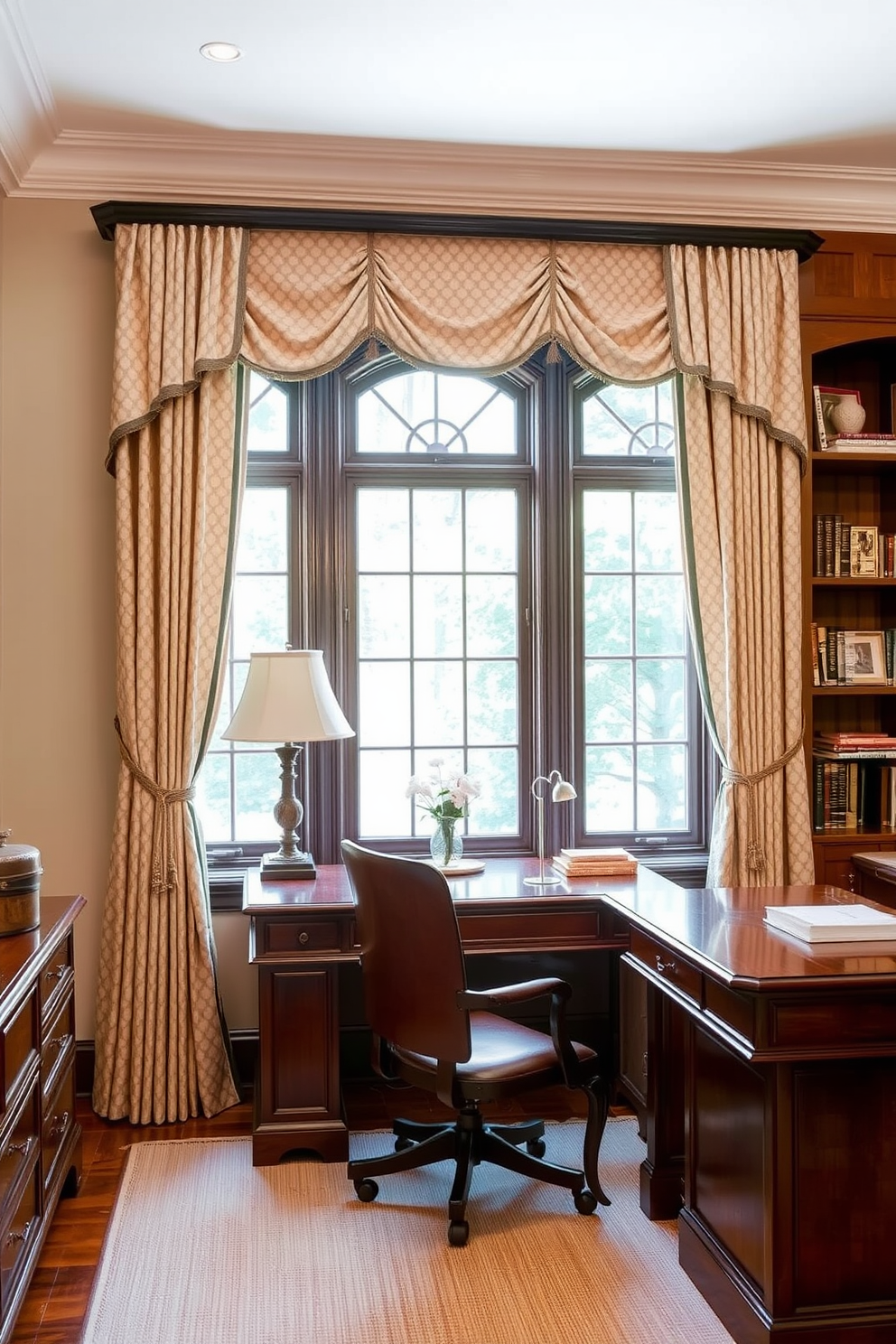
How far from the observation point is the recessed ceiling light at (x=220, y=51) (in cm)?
328

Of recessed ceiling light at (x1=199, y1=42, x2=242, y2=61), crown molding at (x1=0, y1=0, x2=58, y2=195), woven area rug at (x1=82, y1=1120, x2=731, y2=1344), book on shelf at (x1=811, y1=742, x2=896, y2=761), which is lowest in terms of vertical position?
woven area rug at (x1=82, y1=1120, x2=731, y2=1344)

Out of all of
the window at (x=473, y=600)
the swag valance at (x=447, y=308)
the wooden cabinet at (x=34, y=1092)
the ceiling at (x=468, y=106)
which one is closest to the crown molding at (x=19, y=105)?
the ceiling at (x=468, y=106)

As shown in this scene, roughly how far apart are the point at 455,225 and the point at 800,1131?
301 centimetres

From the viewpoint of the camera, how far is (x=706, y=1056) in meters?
2.74

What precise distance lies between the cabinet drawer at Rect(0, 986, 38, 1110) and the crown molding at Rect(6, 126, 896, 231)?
8.90 feet

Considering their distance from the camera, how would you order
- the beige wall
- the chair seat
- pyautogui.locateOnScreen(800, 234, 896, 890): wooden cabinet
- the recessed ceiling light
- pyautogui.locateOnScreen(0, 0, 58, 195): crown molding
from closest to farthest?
1. the chair seat
2. pyautogui.locateOnScreen(0, 0, 58, 195): crown molding
3. the recessed ceiling light
4. the beige wall
5. pyautogui.locateOnScreen(800, 234, 896, 890): wooden cabinet

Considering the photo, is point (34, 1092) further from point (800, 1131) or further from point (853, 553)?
point (853, 553)

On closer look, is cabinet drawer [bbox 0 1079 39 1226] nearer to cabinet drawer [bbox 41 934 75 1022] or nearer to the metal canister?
cabinet drawer [bbox 41 934 75 1022]

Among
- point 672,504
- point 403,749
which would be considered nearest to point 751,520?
point 672,504

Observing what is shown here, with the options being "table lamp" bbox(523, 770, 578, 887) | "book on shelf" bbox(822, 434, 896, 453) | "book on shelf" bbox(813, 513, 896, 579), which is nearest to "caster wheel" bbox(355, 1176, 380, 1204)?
"table lamp" bbox(523, 770, 578, 887)

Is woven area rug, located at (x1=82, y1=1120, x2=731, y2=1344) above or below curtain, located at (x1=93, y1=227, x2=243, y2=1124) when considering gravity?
below

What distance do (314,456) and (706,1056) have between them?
2483 millimetres

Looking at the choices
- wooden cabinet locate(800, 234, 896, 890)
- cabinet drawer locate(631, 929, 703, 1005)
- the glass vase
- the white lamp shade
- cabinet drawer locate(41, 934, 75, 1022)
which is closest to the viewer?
A: cabinet drawer locate(631, 929, 703, 1005)

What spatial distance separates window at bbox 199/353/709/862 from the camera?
4.23m
